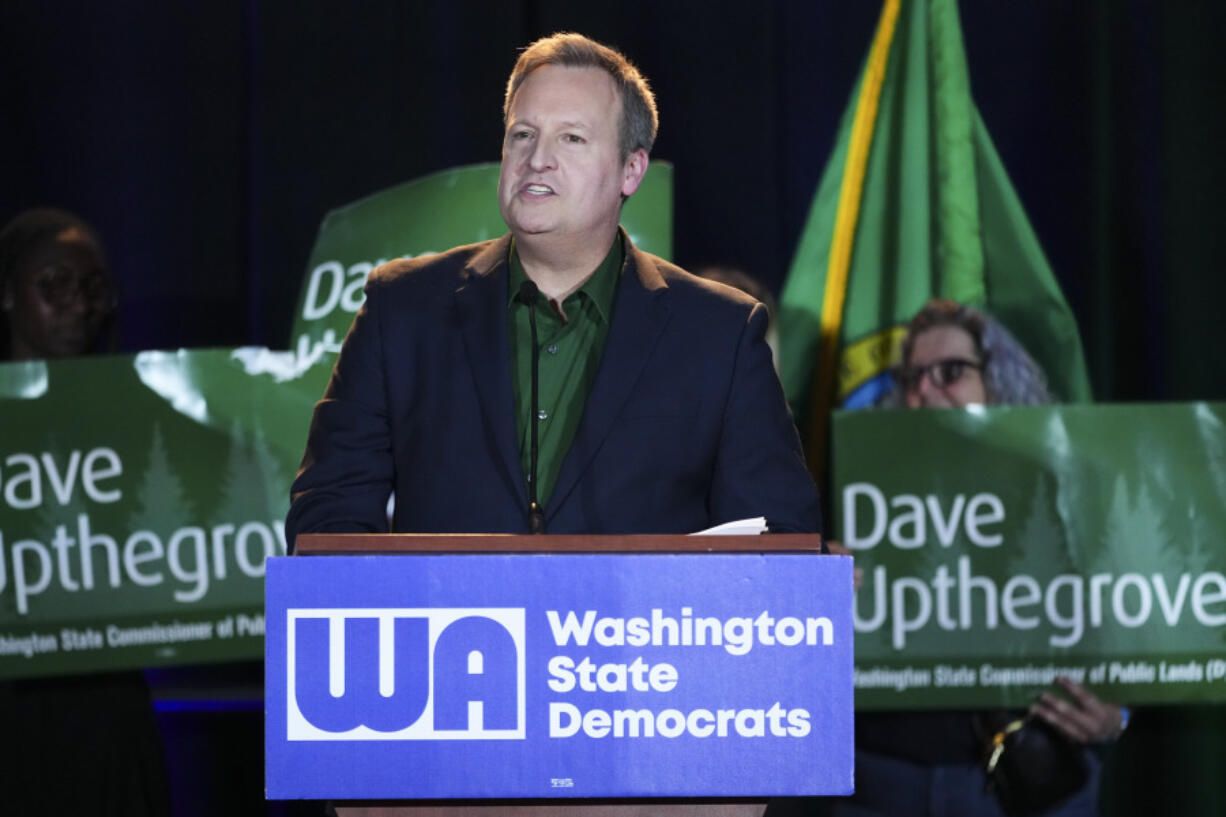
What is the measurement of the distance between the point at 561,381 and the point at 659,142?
2122 mm

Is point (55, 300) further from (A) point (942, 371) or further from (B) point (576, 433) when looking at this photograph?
(A) point (942, 371)

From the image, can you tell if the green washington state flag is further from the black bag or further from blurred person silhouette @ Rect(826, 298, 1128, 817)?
the black bag

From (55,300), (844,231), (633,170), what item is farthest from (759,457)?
(844,231)

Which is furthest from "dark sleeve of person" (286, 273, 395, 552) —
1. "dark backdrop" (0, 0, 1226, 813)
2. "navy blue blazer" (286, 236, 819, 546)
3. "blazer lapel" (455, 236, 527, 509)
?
"dark backdrop" (0, 0, 1226, 813)

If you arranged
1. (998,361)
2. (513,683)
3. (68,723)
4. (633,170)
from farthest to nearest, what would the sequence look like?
(998,361) < (68,723) < (633,170) < (513,683)

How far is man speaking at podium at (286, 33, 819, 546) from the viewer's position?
194cm

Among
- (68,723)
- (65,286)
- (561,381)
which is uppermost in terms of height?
(65,286)

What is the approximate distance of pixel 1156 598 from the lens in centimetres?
307

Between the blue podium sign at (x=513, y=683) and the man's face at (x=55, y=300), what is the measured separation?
1.89m

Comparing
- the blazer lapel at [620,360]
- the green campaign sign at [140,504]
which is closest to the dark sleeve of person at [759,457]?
the blazer lapel at [620,360]

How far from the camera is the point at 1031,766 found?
9.89 ft

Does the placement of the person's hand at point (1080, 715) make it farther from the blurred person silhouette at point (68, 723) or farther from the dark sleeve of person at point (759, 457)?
the blurred person silhouette at point (68, 723)

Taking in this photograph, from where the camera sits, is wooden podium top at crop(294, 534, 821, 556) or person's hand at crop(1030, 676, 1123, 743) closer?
wooden podium top at crop(294, 534, 821, 556)

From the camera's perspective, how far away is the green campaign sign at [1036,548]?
120 inches
